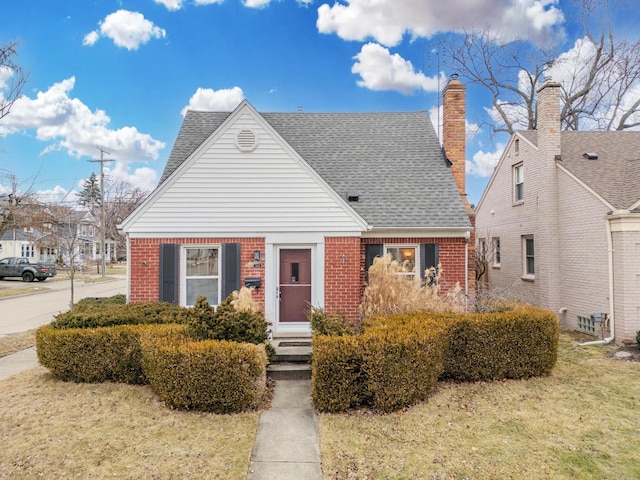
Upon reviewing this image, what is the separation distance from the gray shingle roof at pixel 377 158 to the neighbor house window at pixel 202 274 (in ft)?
7.95

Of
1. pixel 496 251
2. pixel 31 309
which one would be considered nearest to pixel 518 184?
pixel 496 251

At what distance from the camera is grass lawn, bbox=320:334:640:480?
407 cm

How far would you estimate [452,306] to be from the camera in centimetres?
761

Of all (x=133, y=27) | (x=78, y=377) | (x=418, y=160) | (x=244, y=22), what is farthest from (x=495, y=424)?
(x=133, y=27)

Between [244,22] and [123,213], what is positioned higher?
[244,22]

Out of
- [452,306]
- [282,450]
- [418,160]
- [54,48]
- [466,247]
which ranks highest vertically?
[54,48]

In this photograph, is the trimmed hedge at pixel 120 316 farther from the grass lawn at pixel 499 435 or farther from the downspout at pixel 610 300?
the downspout at pixel 610 300

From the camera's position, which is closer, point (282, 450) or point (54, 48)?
point (282, 450)

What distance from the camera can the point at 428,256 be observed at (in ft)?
31.1

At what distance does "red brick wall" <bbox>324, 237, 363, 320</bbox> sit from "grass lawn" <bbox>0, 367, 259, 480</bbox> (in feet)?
12.6

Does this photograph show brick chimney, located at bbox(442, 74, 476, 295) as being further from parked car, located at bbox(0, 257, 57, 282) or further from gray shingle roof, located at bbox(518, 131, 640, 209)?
parked car, located at bbox(0, 257, 57, 282)

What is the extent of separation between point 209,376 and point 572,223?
11202 millimetres

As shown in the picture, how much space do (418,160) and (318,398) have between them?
26.2ft

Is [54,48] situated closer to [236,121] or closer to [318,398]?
[236,121]
